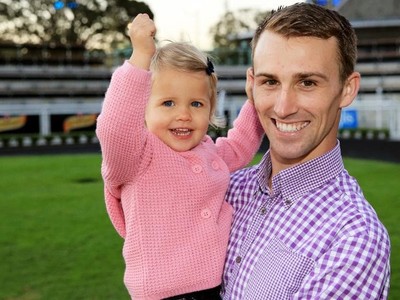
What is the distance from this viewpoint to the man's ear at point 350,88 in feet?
6.13

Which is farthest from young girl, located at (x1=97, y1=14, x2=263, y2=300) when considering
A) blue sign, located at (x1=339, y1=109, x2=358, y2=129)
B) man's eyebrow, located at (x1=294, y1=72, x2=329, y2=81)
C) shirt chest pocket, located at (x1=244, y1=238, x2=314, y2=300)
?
blue sign, located at (x1=339, y1=109, x2=358, y2=129)

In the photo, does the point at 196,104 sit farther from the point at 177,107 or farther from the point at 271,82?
the point at 271,82

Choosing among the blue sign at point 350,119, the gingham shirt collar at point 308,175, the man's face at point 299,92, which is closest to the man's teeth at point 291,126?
the man's face at point 299,92

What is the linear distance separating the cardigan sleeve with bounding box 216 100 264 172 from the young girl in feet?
1.07

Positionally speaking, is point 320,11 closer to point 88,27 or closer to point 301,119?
point 301,119

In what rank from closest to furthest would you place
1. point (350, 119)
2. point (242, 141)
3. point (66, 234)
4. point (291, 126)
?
point (291, 126), point (242, 141), point (66, 234), point (350, 119)

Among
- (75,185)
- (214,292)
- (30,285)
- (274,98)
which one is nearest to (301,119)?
(274,98)

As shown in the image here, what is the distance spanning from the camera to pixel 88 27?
51.5 metres

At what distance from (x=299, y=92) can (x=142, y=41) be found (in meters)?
0.46

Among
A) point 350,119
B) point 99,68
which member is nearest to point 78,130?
point 350,119

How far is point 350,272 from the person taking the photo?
156 cm

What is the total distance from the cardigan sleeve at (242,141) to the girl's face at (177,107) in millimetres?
361

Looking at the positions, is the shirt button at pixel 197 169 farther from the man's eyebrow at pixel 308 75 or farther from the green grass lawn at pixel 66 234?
the green grass lawn at pixel 66 234

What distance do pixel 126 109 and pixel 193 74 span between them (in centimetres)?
38
